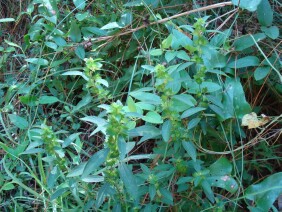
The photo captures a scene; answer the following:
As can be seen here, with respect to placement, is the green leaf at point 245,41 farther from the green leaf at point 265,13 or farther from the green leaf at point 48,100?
the green leaf at point 48,100

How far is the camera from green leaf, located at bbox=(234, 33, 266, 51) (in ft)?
5.01

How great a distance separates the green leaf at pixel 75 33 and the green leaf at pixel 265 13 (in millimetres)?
641

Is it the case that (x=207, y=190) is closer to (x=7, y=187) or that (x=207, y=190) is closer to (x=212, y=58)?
(x=212, y=58)

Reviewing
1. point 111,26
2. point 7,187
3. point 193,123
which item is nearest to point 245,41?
point 193,123

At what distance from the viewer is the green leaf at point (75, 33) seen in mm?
1805

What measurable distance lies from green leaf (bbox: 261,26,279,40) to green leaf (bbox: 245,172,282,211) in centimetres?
43

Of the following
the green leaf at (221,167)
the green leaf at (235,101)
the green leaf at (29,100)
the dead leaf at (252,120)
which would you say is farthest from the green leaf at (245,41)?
the green leaf at (29,100)

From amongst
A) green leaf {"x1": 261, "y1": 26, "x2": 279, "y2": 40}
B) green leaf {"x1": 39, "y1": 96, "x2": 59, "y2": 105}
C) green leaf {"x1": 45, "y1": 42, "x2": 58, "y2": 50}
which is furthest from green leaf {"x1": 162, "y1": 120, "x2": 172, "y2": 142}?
green leaf {"x1": 45, "y1": 42, "x2": 58, "y2": 50}

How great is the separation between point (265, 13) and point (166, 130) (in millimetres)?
549

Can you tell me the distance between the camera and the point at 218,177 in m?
1.36

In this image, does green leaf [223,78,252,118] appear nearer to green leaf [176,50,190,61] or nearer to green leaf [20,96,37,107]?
green leaf [176,50,190,61]

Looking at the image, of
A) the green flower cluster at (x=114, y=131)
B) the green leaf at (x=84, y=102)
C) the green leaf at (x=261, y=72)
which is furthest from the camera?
the green leaf at (x=84, y=102)

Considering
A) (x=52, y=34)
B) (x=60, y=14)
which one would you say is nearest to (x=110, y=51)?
(x=52, y=34)

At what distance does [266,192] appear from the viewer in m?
1.33
